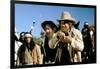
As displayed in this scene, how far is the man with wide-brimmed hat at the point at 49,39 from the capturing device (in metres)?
2.04

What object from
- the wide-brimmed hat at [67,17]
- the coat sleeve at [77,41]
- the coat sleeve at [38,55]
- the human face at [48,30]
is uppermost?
the wide-brimmed hat at [67,17]

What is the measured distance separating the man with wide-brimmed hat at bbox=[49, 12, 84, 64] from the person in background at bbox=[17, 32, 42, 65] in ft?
Result: 0.63

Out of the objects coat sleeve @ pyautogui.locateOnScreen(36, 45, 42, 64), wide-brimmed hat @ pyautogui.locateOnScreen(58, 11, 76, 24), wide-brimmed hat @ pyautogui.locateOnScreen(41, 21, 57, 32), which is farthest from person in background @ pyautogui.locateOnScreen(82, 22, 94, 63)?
coat sleeve @ pyautogui.locateOnScreen(36, 45, 42, 64)

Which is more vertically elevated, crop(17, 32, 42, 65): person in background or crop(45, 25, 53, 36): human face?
crop(45, 25, 53, 36): human face

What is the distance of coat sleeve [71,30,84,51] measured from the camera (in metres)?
2.15

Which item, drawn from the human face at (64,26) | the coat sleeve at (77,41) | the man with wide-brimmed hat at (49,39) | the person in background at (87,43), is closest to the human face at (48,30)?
the man with wide-brimmed hat at (49,39)

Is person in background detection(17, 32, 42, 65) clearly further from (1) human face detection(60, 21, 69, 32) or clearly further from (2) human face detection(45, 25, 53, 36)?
(1) human face detection(60, 21, 69, 32)

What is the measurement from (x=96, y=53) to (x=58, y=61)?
1.45ft

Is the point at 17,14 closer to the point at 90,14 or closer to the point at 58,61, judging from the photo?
the point at 58,61

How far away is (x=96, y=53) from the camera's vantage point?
226 centimetres

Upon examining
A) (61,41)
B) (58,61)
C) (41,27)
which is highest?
(41,27)

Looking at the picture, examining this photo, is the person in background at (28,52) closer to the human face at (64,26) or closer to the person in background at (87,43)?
the human face at (64,26)
